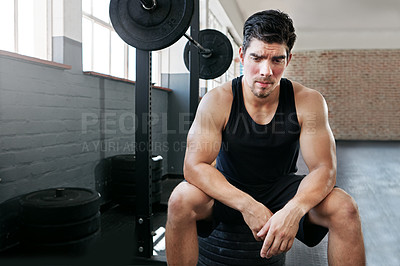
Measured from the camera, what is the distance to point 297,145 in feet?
4.21

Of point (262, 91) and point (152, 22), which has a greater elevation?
point (152, 22)

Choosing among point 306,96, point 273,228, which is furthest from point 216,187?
point 306,96

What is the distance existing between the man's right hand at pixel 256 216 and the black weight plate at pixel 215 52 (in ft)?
5.77

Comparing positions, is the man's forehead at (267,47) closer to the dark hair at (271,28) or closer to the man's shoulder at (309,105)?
the dark hair at (271,28)

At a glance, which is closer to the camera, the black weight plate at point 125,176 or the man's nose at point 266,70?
the man's nose at point 266,70

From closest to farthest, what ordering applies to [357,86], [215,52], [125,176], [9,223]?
[9,223] → [125,176] → [215,52] → [357,86]

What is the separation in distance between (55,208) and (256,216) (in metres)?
0.86

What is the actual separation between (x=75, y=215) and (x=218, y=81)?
445 centimetres

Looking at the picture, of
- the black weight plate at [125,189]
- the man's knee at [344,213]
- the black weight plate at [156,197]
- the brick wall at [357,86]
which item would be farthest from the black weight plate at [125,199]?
the brick wall at [357,86]

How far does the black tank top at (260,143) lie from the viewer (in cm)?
119

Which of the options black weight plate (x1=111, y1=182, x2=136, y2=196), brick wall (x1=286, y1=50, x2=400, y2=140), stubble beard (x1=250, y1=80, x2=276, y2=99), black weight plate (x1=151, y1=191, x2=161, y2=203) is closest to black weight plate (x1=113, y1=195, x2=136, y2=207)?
black weight plate (x1=111, y1=182, x2=136, y2=196)

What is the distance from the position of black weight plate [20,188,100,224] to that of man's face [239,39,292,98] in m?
0.87

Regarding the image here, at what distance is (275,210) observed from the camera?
3.78ft

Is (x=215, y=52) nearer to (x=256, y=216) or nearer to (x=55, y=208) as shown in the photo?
(x=55, y=208)
